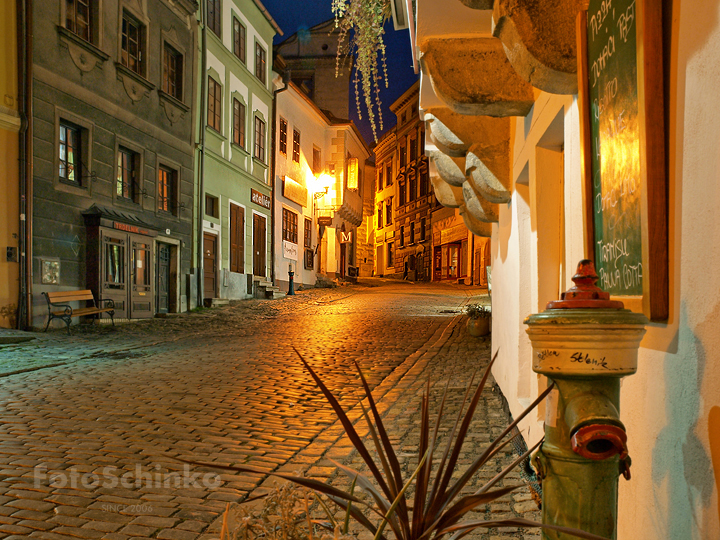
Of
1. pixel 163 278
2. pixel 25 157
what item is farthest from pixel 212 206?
pixel 25 157

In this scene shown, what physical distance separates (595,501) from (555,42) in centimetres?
203

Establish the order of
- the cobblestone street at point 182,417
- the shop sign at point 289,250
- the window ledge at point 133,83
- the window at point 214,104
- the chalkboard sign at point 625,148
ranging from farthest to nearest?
the shop sign at point 289,250
the window at point 214,104
the window ledge at point 133,83
the cobblestone street at point 182,417
the chalkboard sign at point 625,148

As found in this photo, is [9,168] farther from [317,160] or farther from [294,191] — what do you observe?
[317,160]

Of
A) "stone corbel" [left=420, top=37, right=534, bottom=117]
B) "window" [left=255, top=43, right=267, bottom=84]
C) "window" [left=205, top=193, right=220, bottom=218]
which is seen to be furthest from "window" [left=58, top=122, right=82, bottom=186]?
"stone corbel" [left=420, top=37, right=534, bottom=117]

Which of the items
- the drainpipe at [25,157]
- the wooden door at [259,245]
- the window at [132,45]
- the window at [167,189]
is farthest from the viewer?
the wooden door at [259,245]

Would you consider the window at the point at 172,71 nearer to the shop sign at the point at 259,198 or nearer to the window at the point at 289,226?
the shop sign at the point at 259,198

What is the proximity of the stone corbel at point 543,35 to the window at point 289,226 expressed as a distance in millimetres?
23239

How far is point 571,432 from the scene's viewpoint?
1592 millimetres

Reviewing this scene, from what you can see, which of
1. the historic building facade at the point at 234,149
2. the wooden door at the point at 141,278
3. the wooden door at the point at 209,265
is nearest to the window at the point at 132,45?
the historic building facade at the point at 234,149

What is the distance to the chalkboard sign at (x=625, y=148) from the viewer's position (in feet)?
5.73

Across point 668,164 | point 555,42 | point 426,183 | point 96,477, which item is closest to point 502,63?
point 555,42

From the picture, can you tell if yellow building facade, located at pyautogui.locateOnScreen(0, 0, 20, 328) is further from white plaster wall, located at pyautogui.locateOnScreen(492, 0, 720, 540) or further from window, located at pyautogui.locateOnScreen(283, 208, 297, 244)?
window, located at pyautogui.locateOnScreen(283, 208, 297, 244)

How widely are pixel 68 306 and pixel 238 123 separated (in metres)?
11.4

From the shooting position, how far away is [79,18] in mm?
13633
